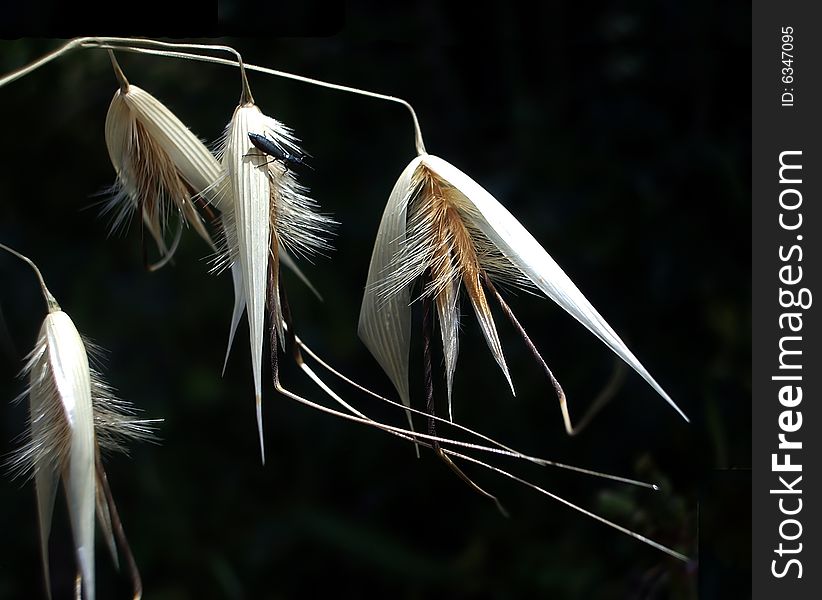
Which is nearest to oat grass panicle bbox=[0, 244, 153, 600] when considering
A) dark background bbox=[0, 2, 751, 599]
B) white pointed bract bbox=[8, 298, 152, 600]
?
white pointed bract bbox=[8, 298, 152, 600]

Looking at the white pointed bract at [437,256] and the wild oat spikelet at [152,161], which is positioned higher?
the wild oat spikelet at [152,161]

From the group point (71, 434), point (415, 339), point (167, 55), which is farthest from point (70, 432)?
point (415, 339)

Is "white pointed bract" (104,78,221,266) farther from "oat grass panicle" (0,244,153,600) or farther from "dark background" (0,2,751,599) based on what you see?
"dark background" (0,2,751,599)

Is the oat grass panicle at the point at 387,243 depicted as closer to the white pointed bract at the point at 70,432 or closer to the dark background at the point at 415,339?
the white pointed bract at the point at 70,432

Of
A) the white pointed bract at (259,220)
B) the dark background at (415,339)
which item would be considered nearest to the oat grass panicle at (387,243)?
the white pointed bract at (259,220)

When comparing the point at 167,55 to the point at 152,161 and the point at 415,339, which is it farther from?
the point at 415,339
